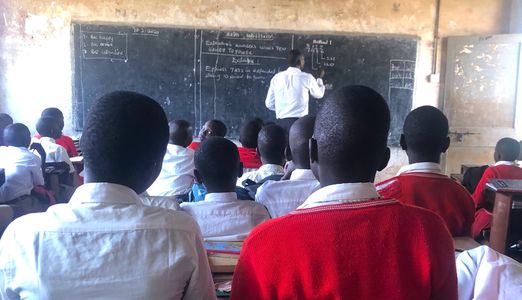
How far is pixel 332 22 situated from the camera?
5352 mm

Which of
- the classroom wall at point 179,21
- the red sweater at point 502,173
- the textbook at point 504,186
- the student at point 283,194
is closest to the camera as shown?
the student at point 283,194

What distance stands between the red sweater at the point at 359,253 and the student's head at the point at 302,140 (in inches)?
53.2

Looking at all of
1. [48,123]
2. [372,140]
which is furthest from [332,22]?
[372,140]

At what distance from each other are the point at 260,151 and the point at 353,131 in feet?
6.53

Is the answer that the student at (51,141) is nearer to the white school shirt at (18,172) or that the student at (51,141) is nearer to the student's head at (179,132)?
the white school shirt at (18,172)

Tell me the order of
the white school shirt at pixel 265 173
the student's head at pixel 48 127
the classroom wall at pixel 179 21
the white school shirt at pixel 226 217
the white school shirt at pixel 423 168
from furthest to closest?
1. the classroom wall at pixel 179 21
2. the student's head at pixel 48 127
3. the white school shirt at pixel 265 173
4. the white school shirt at pixel 423 168
5. the white school shirt at pixel 226 217

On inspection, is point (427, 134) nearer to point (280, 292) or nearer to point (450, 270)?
point (450, 270)

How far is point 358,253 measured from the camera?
2.83 ft

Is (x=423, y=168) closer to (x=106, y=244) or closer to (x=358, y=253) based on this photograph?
(x=358, y=253)

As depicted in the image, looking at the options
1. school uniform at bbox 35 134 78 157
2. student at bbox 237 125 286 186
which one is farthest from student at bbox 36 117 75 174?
student at bbox 237 125 286 186

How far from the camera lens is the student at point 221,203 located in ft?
5.53

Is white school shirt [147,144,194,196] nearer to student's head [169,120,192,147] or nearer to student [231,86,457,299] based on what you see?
student's head [169,120,192,147]

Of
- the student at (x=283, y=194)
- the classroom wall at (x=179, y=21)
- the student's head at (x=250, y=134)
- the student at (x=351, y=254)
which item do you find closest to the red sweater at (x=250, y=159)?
the student's head at (x=250, y=134)

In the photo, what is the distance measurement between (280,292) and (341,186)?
0.76 feet
